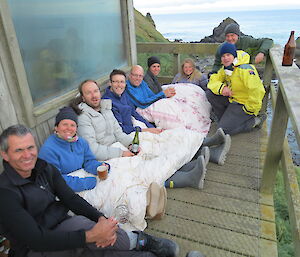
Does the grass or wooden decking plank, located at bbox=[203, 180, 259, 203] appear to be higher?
wooden decking plank, located at bbox=[203, 180, 259, 203]

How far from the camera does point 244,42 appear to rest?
434 cm

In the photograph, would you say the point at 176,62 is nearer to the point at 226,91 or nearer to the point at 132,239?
the point at 226,91

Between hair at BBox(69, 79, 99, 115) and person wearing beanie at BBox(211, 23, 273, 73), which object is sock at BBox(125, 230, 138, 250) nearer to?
hair at BBox(69, 79, 99, 115)

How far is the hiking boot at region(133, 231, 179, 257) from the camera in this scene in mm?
1900

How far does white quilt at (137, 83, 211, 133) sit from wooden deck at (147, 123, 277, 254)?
3.22 ft

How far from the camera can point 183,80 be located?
15.0 feet

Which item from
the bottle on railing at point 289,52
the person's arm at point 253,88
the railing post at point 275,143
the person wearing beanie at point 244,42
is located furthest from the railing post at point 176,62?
the railing post at point 275,143

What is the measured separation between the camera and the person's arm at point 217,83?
374cm

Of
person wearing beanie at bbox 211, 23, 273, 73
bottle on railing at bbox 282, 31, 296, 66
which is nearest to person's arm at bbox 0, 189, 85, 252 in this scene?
bottle on railing at bbox 282, 31, 296, 66

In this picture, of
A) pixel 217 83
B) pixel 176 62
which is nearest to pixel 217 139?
pixel 217 83

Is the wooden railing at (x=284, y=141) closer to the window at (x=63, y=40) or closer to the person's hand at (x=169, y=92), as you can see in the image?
the person's hand at (x=169, y=92)

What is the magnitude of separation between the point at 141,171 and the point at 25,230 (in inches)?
Answer: 47.3

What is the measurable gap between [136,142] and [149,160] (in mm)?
422

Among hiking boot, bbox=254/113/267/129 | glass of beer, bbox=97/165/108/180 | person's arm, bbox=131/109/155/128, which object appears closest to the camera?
glass of beer, bbox=97/165/108/180
